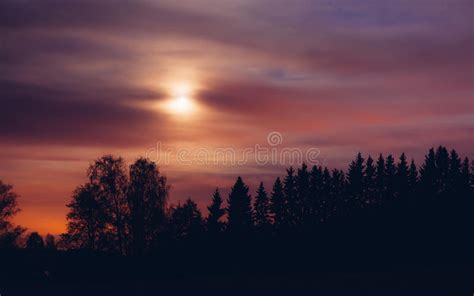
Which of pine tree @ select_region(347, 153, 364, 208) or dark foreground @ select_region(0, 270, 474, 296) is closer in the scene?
dark foreground @ select_region(0, 270, 474, 296)

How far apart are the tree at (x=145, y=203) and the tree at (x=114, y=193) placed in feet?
3.01

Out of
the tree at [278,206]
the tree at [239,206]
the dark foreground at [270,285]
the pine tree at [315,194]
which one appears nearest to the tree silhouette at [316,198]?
the pine tree at [315,194]

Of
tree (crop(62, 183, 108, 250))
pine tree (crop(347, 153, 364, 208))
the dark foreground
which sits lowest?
the dark foreground

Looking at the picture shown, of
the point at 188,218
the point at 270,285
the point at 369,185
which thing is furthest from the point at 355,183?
the point at 270,285

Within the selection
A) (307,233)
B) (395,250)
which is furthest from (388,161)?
(395,250)

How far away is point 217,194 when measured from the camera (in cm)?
12506

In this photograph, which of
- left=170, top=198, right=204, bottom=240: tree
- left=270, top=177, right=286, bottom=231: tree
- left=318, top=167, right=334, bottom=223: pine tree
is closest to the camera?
left=170, top=198, right=204, bottom=240: tree

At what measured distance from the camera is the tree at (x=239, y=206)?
4879 inches

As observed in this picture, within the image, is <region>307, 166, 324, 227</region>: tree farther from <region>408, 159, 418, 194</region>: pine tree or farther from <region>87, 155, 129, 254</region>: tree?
<region>87, 155, 129, 254</region>: tree

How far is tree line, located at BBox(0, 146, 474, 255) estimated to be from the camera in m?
86.9

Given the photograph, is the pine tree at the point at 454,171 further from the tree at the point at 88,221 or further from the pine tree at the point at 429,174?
the tree at the point at 88,221

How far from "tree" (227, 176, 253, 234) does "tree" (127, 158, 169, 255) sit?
3421 centimetres

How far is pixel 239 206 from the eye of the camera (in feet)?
408

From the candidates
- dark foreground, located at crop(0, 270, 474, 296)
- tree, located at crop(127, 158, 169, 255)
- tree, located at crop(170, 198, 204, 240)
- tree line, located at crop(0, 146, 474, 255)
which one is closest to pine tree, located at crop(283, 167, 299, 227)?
tree line, located at crop(0, 146, 474, 255)
